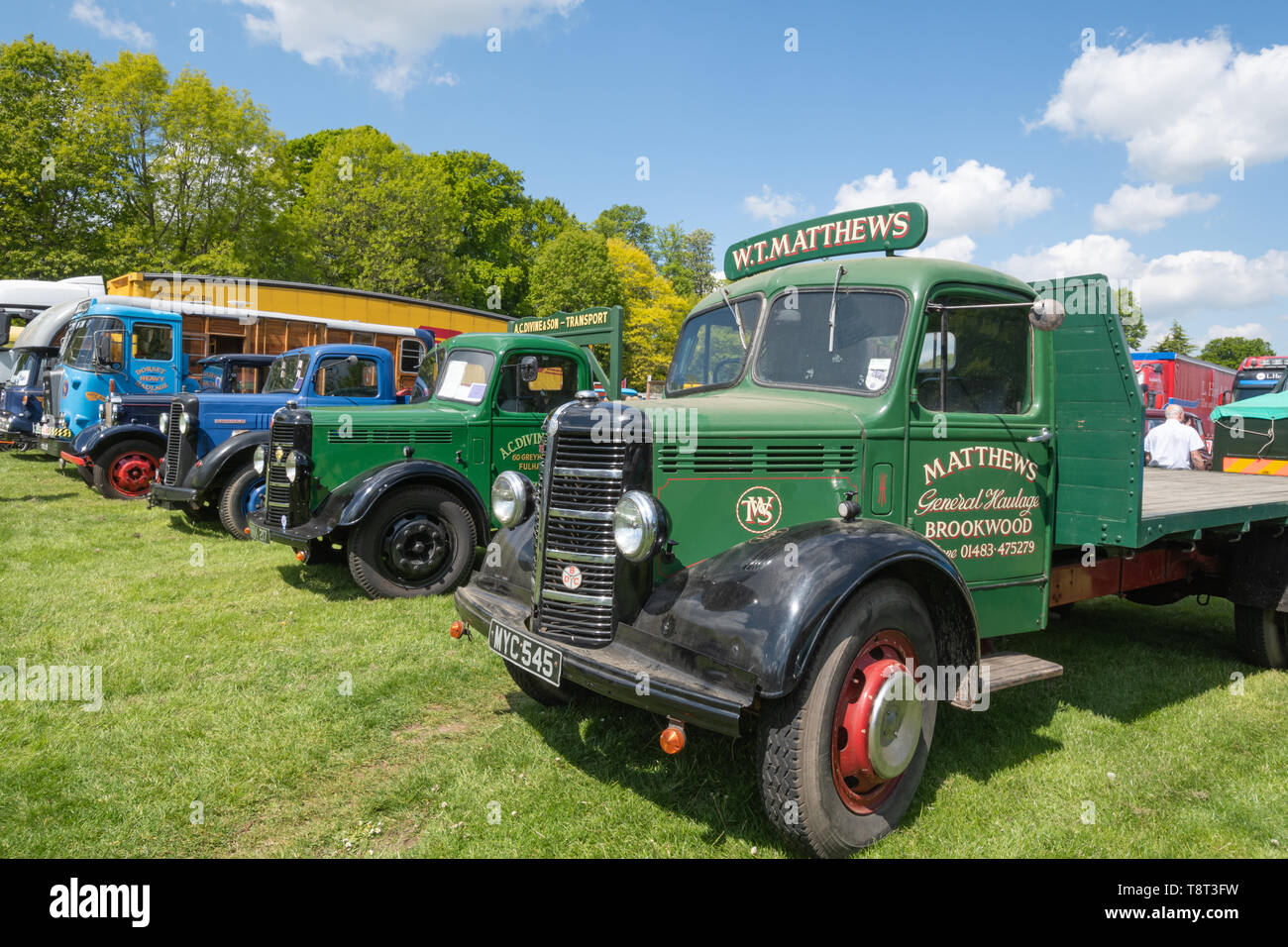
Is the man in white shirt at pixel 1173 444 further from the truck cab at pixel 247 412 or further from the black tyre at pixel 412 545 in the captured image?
the truck cab at pixel 247 412

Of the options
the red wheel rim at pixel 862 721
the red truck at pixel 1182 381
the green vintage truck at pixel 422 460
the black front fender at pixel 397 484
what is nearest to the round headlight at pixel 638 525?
the red wheel rim at pixel 862 721

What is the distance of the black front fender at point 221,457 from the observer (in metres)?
9.01

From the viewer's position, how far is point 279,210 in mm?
28625

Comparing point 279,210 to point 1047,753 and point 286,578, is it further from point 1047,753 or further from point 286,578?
point 1047,753

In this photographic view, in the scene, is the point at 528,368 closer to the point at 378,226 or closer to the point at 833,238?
the point at 833,238

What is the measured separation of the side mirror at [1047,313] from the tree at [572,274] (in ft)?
114

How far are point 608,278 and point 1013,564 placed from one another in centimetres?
3599

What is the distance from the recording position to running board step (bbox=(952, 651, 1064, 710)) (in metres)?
3.48

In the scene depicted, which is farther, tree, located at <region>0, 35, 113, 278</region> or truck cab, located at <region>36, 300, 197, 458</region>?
tree, located at <region>0, 35, 113, 278</region>

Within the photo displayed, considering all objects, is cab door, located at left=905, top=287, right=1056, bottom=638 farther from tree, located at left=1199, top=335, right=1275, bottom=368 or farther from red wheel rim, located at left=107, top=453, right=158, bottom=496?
tree, located at left=1199, top=335, right=1275, bottom=368

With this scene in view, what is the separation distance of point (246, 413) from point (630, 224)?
174 feet

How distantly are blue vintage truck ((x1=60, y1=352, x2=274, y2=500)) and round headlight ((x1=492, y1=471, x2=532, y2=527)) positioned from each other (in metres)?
8.84

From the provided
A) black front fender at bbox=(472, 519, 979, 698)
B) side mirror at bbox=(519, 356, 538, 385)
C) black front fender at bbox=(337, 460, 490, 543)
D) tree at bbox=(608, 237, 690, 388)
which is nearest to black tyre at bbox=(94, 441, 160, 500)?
black front fender at bbox=(337, 460, 490, 543)
